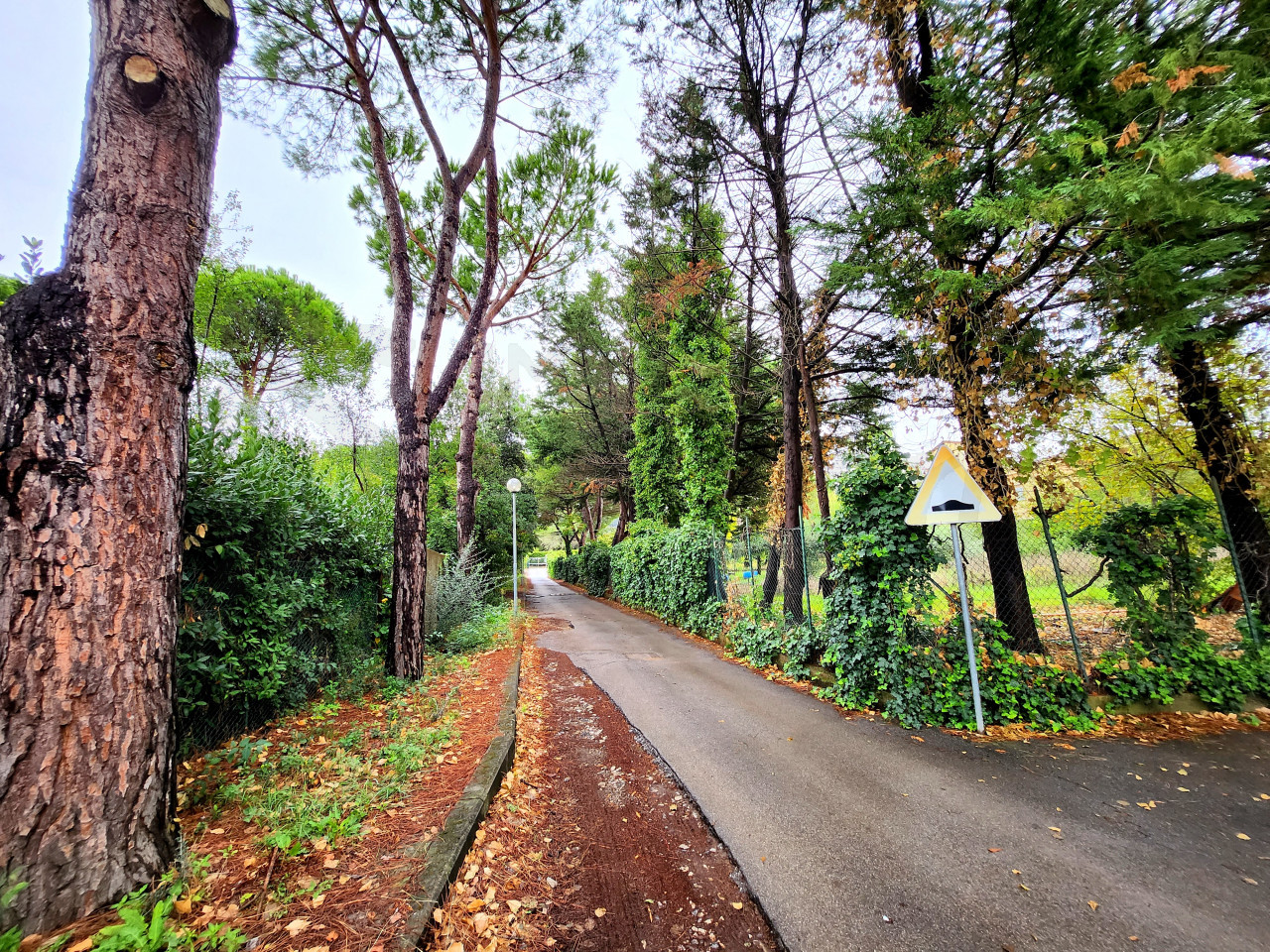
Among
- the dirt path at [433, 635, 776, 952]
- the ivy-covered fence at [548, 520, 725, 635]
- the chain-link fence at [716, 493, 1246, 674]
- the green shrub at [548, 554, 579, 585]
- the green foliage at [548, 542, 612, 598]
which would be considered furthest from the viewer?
the green shrub at [548, 554, 579, 585]

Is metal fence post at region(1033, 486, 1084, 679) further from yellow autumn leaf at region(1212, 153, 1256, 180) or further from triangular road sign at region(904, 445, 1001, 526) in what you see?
yellow autumn leaf at region(1212, 153, 1256, 180)

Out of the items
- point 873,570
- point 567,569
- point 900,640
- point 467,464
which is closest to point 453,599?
point 467,464

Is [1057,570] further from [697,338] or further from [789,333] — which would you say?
[697,338]

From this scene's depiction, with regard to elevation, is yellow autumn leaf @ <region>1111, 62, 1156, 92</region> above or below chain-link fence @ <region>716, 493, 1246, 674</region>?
above

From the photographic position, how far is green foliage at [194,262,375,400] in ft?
44.8

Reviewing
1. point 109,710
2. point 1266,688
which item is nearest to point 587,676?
point 109,710

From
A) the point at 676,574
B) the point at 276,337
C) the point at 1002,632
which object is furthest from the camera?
the point at 276,337

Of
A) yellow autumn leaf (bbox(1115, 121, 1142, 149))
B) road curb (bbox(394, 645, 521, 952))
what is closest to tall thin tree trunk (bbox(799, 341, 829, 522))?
yellow autumn leaf (bbox(1115, 121, 1142, 149))

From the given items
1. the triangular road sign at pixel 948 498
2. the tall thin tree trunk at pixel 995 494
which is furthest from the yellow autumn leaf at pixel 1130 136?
the triangular road sign at pixel 948 498

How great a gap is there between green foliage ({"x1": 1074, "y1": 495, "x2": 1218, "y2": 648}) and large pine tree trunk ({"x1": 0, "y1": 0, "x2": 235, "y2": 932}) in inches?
281

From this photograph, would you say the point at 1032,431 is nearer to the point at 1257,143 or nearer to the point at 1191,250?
the point at 1191,250

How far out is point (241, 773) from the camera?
110 inches

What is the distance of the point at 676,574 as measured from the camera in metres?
10.4

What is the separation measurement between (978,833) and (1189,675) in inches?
138
